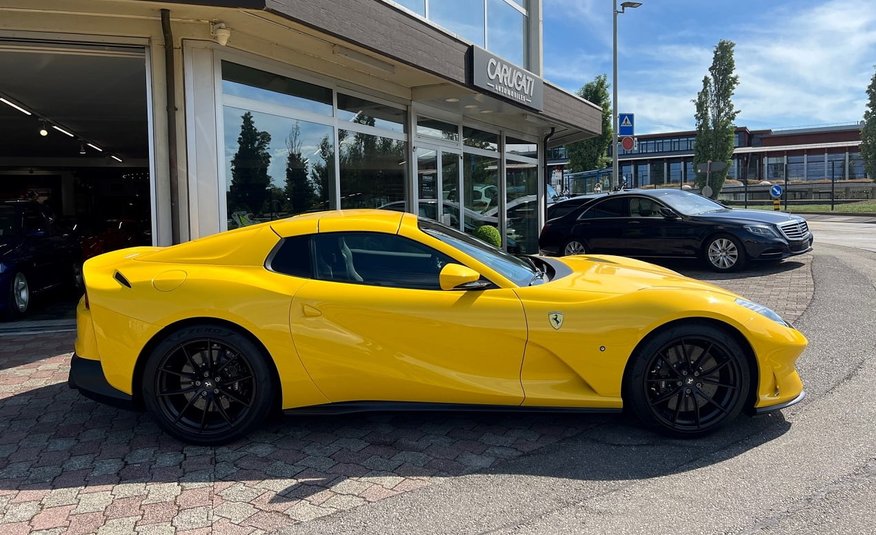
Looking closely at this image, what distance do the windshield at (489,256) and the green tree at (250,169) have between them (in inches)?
147

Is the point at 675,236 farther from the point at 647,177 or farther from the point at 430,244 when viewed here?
the point at 647,177

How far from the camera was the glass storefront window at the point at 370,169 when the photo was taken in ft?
29.5

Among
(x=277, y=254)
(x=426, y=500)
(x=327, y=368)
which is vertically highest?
(x=277, y=254)

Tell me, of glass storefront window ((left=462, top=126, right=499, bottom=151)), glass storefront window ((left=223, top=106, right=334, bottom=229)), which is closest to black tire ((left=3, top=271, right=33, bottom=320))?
glass storefront window ((left=223, top=106, right=334, bottom=229))

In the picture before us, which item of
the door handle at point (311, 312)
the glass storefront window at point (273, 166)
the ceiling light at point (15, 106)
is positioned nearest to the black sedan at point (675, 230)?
the glass storefront window at point (273, 166)

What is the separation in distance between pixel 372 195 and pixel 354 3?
11.4 ft

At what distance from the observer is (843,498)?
2.99 meters

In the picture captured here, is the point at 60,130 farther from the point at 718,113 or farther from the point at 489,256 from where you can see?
the point at 718,113

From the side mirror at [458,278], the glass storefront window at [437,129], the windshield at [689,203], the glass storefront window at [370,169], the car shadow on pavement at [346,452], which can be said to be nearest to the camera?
the car shadow on pavement at [346,452]

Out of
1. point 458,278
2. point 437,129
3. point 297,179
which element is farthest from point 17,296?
point 437,129

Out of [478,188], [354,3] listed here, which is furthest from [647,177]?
[354,3]

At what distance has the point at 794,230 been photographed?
1017 cm

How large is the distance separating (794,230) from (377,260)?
8.84 m

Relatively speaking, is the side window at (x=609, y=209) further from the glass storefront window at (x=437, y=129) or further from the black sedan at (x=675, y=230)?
the glass storefront window at (x=437, y=129)
